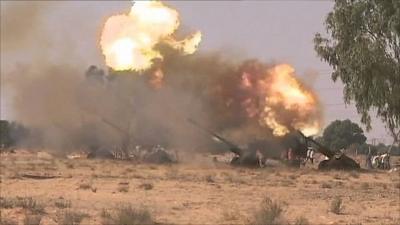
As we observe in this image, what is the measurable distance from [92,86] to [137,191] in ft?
133

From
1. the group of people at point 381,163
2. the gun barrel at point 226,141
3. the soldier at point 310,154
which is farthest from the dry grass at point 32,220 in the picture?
the group of people at point 381,163

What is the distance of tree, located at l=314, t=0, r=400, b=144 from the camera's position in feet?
75.4

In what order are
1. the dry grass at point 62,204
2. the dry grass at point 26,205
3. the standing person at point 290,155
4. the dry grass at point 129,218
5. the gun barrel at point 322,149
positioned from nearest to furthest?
the dry grass at point 129,218 → the dry grass at point 26,205 → the dry grass at point 62,204 → the gun barrel at point 322,149 → the standing person at point 290,155

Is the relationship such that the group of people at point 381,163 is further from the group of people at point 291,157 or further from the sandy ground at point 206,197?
the sandy ground at point 206,197

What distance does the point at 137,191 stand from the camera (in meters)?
29.3

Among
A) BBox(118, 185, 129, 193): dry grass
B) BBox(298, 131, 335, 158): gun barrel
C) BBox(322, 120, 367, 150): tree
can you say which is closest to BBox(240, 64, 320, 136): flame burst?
BBox(298, 131, 335, 158): gun barrel

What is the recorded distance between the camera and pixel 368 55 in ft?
76.0

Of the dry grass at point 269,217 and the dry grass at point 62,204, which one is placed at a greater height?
the dry grass at point 62,204

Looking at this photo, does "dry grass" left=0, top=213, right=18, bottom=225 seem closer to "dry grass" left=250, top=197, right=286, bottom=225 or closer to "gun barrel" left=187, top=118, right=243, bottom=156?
"dry grass" left=250, top=197, right=286, bottom=225

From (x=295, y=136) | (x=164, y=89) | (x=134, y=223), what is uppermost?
(x=164, y=89)

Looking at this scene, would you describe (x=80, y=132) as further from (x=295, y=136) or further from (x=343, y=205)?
(x=343, y=205)

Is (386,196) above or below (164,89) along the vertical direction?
below

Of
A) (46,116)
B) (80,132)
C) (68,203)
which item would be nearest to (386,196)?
(68,203)

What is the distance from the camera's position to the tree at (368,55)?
75.4 feet
